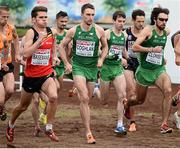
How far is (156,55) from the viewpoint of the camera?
11977 millimetres

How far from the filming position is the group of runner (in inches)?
417

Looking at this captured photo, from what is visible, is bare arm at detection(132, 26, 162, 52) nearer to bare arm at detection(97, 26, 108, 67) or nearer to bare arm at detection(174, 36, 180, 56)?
bare arm at detection(174, 36, 180, 56)

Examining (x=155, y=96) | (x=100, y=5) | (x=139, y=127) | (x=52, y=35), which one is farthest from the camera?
(x=100, y=5)

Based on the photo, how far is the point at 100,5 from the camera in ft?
92.5

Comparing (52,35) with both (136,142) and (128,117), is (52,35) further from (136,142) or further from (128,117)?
(128,117)

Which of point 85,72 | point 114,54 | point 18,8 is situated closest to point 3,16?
point 85,72

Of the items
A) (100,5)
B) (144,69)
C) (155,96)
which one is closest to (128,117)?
(144,69)

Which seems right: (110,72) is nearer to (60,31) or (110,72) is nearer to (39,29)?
(60,31)

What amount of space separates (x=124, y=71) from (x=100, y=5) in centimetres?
1534

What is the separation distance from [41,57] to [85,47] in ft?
3.05

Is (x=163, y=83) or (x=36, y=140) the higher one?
(x=163, y=83)

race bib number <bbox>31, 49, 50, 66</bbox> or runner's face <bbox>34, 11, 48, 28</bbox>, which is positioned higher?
runner's face <bbox>34, 11, 48, 28</bbox>

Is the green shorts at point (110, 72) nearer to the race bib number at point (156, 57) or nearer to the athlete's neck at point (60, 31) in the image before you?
the race bib number at point (156, 57)

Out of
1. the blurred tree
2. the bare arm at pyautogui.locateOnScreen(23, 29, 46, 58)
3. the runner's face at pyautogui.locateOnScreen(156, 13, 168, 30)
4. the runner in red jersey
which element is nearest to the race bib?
the runner in red jersey
